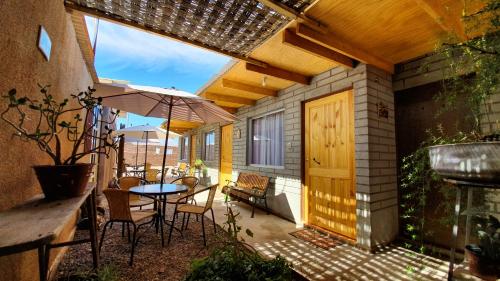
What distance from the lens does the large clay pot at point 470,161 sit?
1.05 meters

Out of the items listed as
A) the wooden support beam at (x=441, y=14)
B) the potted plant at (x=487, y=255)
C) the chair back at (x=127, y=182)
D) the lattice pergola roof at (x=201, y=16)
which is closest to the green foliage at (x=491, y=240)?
the potted plant at (x=487, y=255)

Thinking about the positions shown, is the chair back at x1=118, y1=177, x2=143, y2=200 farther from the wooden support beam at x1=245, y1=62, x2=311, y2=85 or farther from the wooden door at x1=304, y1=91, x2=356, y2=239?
the wooden door at x1=304, y1=91, x2=356, y2=239

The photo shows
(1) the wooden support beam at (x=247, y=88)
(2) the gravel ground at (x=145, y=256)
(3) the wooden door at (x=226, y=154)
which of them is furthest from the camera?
(3) the wooden door at (x=226, y=154)

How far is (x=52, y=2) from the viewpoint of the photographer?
1.73 m

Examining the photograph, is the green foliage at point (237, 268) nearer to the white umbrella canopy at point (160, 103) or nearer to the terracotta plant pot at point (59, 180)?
the terracotta plant pot at point (59, 180)

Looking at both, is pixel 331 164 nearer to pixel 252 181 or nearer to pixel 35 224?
pixel 252 181

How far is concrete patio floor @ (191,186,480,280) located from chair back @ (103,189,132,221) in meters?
1.64

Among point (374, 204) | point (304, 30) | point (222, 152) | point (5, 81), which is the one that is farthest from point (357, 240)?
point (222, 152)

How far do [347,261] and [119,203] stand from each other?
268 cm

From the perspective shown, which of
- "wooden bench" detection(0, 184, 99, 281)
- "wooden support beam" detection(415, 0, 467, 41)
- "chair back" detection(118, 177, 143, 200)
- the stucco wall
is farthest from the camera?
"chair back" detection(118, 177, 143, 200)

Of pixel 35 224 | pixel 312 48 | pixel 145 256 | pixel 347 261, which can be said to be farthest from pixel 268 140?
pixel 35 224

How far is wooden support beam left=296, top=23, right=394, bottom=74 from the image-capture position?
90.9 inches

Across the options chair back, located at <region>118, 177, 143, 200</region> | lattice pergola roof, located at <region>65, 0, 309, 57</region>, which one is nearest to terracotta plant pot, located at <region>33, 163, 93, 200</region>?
lattice pergola roof, located at <region>65, 0, 309, 57</region>

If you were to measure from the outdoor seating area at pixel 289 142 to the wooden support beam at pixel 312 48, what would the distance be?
18mm
